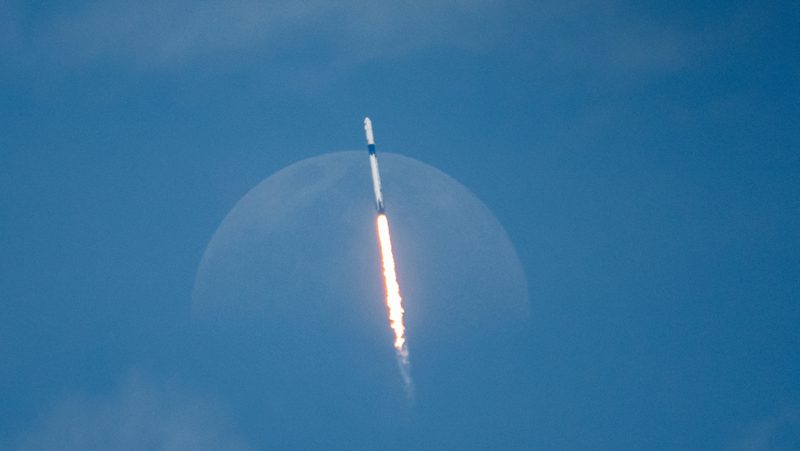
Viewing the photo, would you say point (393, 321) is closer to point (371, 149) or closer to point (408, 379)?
point (408, 379)

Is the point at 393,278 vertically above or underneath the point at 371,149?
underneath

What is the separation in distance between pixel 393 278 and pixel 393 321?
4.58m

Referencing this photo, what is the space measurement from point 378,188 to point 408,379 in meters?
20.1

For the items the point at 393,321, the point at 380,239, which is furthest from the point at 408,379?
the point at 380,239

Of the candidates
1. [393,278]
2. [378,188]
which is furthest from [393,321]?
[378,188]

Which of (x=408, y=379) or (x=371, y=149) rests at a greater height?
(x=371, y=149)

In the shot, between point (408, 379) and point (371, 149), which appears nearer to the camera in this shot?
point (371, 149)

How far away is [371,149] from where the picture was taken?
89375mm

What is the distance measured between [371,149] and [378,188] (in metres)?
4.01

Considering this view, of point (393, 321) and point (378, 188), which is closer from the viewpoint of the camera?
point (378, 188)

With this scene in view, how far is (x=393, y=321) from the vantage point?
9369 cm

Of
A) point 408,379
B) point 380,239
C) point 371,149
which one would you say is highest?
point 371,149

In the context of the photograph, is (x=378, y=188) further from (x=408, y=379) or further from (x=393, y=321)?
(x=408, y=379)

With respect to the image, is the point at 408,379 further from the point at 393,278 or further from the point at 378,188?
the point at 378,188
